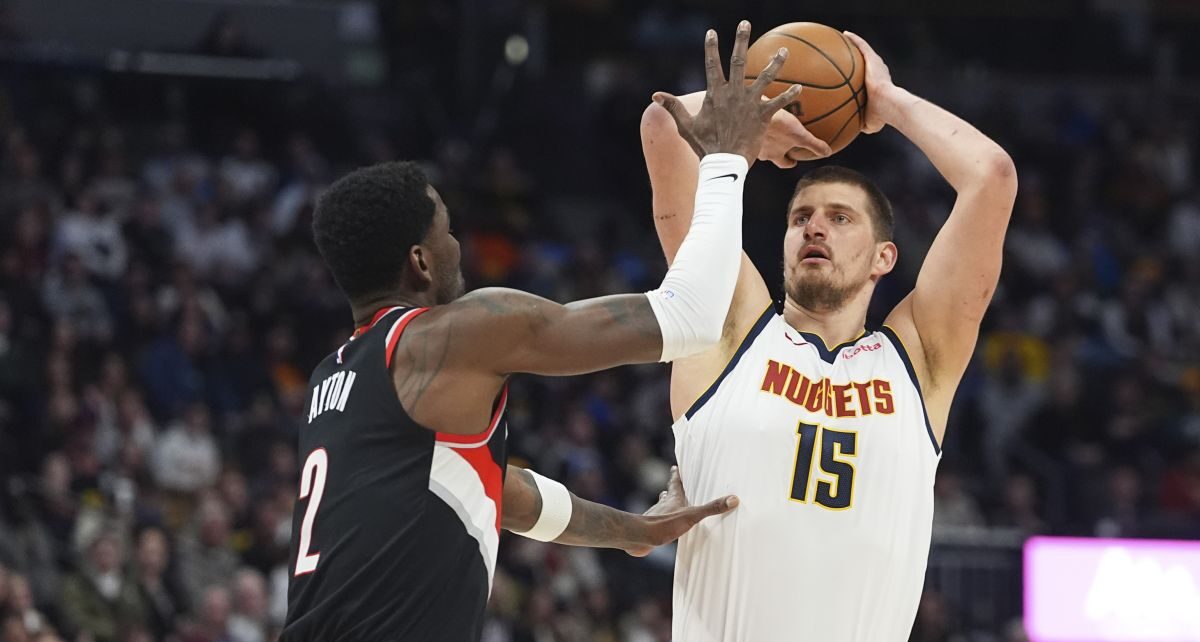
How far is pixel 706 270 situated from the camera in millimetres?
4195

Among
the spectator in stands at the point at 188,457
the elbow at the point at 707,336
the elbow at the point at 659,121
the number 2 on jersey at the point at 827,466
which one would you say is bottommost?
the spectator in stands at the point at 188,457

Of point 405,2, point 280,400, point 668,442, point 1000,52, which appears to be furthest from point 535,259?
point 1000,52

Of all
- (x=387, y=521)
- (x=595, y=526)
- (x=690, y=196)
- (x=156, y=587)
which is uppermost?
(x=690, y=196)

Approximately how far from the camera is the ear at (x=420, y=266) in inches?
166

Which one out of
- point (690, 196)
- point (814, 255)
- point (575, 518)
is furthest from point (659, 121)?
point (575, 518)

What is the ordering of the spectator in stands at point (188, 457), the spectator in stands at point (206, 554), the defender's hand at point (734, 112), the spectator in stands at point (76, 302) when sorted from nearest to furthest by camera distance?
the defender's hand at point (734, 112), the spectator in stands at point (206, 554), the spectator in stands at point (188, 457), the spectator in stands at point (76, 302)

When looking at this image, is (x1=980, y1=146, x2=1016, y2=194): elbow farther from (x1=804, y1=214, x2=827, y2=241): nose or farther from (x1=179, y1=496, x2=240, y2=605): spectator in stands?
(x1=179, y1=496, x2=240, y2=605): spectator in stands

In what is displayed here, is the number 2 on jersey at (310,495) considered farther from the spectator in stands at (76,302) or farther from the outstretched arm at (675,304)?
the spectator in stands at (76,302)

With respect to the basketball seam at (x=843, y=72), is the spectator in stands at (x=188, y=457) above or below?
below

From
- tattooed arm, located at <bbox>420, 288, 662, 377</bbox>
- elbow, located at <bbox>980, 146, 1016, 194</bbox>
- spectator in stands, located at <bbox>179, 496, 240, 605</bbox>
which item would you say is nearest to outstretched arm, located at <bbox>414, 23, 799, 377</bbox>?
tattooed arm, located at <bbox>420, 288, 662, 377</bbox>

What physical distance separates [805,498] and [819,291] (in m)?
0.73

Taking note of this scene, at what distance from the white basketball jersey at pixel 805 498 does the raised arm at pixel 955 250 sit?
17 centimetres

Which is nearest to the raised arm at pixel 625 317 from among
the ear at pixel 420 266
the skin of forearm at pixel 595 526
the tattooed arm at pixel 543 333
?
the tattooed arm at pixel 543 333

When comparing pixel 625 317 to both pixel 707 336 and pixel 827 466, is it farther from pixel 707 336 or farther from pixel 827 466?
pixel 827 466
